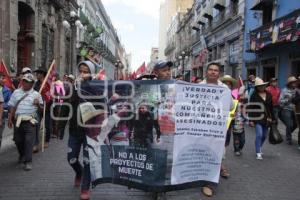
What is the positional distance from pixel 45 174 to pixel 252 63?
19.2 metres

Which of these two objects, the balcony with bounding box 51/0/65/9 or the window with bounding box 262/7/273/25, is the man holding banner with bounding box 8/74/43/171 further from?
the balcony with bounding box 51/0/65/9

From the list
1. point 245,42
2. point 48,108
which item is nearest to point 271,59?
point 245,42

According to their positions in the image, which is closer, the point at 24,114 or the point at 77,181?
the point at 77,181

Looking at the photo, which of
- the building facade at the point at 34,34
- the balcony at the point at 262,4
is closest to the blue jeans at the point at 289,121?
the building facade at the point at 34,34

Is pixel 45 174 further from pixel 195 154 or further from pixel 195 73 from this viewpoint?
pixel 195 73

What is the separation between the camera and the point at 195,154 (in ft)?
16.9

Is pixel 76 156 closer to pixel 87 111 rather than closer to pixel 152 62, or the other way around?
pixel 87 111

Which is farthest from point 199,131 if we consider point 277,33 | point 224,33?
point 224,33

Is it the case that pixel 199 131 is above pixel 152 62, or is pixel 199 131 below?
below

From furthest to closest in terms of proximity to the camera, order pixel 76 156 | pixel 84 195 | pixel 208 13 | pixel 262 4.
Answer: pixel 208 13 → pixel 262 4 → pixel 76 156 → pixel 84 195

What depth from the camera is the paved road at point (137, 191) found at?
6062 mm

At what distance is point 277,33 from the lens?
1939 cm

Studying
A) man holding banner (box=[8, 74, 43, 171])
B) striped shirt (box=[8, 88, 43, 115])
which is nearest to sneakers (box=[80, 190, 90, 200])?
man holding banner (box=[8, 74, 43, 171])

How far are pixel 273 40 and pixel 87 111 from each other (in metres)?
15.7
